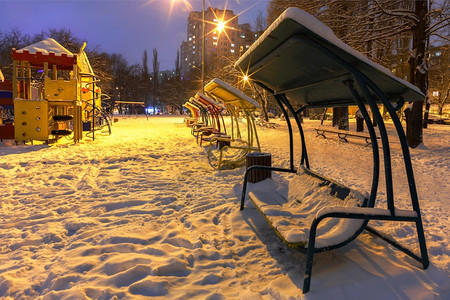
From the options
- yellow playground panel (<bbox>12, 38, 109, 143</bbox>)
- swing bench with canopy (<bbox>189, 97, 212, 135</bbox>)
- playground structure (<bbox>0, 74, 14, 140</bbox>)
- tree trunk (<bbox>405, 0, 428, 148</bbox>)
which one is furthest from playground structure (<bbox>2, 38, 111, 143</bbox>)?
tree trunk (<bbox>405, 0, 428, 148</bbox>)

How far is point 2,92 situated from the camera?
1258 centimetres

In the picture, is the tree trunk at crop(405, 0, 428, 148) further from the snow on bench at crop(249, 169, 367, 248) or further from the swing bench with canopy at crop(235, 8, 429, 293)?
the snow on bench at crop(249, 169, 367, 248)

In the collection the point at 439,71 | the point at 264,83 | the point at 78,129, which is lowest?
the point at 78,129

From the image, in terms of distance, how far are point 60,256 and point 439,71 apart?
3669 cm

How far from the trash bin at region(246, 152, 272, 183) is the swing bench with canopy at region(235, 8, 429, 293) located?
1.48 meters

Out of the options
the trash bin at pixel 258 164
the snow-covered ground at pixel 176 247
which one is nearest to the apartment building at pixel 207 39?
the trash bin at pixel 258 164

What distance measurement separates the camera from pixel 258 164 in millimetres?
5609

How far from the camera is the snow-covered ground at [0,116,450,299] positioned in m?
2.27

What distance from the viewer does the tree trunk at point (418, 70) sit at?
9070mm

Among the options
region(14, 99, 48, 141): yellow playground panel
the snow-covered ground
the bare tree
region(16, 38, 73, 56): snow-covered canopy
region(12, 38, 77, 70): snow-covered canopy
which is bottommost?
the snow-covered ground

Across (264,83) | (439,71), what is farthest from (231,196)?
(439,71)

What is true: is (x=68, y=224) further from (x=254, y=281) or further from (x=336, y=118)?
(x=336, y=118)

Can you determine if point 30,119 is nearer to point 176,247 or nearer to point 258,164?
point 258,164

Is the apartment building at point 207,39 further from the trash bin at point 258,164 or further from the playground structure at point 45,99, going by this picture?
the trash bin at point 258,164
